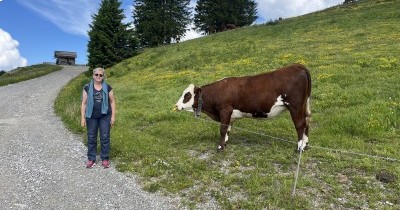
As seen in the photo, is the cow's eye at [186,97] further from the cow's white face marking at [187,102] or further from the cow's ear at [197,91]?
the cow's ear at [197,91]

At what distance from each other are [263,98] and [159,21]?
53.6 metres

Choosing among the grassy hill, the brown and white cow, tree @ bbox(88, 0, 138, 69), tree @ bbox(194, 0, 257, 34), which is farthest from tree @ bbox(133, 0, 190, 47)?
the brown and white cow

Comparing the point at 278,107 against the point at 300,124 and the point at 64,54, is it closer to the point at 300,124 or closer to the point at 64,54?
the point at 300,124

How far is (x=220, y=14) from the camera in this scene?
66.9m

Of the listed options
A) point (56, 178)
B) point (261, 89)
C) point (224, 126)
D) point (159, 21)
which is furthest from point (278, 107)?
point (159, 21)

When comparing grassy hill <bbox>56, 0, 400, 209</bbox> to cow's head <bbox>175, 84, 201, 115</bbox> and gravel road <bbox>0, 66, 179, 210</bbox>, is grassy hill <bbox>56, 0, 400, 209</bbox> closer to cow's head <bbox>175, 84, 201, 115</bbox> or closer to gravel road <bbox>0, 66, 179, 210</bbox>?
gravel road <bbox>0, 66, 179, 210</bbox>

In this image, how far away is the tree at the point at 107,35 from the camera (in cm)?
4347

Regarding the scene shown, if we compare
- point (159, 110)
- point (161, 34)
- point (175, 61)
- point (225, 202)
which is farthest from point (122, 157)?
point (161, 34)

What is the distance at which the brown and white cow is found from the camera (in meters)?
10.7

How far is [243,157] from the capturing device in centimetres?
1061

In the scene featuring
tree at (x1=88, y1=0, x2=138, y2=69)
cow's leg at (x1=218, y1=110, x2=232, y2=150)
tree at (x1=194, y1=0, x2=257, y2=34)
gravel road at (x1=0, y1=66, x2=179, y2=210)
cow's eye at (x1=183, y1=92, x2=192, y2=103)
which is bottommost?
gravel road at (x1=0, y1=66, x2=179, y2=210)

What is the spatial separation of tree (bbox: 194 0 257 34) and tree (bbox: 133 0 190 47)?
3.65 metres

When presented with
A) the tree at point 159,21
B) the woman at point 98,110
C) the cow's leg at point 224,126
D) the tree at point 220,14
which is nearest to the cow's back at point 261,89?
the cow's leg at point 224,126

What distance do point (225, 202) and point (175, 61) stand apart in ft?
92.1
